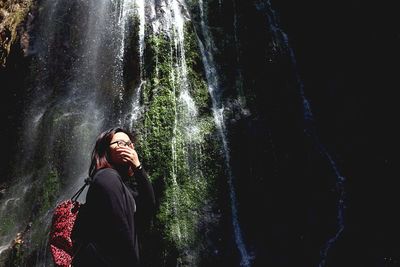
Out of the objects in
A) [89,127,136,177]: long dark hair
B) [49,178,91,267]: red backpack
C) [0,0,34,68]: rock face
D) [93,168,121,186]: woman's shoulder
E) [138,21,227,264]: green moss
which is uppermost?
[93,168,121,186]: woman's shoulder

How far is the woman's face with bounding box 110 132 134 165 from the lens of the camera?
9.46ft

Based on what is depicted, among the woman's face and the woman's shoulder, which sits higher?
the woman's shoulder

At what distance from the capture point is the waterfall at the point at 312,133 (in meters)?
5.39

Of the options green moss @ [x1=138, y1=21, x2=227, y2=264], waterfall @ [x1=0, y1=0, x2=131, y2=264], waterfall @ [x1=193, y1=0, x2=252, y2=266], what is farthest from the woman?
waterfall @ [x1=0, y1=0, x2=131, y2=264]

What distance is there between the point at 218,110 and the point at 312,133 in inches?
55.0

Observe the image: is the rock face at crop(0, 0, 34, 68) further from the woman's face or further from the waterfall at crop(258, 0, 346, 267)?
the woman's face

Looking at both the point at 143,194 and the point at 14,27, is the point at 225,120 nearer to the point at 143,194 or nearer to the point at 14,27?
the point at 143,194

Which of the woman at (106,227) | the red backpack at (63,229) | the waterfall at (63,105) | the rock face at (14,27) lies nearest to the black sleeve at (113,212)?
the woman at (106,227)

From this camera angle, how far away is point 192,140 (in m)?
5.36

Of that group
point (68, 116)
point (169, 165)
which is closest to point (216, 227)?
point (169, 165)

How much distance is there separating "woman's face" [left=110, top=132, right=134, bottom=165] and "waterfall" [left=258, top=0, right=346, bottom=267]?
3431 millimetres

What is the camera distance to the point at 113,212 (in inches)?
96.8

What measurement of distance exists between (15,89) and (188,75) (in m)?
3.24

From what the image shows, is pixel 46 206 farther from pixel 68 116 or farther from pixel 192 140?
pixel 192 140
